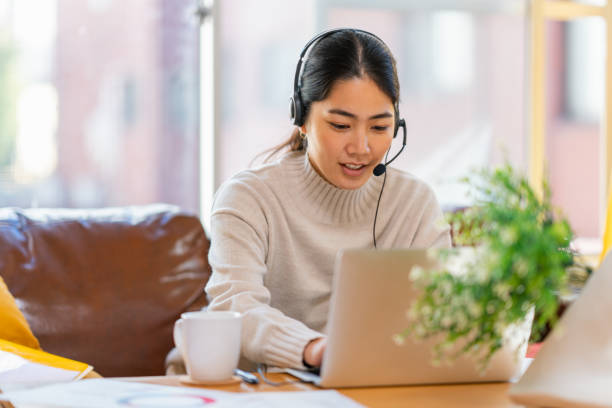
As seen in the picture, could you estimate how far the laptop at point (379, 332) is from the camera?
979 mm

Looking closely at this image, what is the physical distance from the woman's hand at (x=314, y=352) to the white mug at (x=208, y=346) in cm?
12

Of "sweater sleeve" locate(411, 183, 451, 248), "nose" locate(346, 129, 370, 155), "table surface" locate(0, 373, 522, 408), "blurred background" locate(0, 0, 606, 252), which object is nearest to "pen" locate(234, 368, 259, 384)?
"table surface" locate(0, 373, 522, 408)

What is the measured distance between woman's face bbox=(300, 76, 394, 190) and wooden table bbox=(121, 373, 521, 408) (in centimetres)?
61

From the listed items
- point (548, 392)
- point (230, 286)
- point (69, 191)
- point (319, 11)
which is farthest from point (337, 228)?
point (319, 11)

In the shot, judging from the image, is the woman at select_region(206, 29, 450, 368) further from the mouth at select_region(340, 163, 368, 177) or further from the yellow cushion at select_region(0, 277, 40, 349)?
the yellow cushion at select_region(0, 277, 40, 349)

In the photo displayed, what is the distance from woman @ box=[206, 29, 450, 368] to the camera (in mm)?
1579

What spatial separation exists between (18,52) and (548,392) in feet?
8.12

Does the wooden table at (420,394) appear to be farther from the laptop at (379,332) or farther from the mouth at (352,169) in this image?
the mouth at (352,169)

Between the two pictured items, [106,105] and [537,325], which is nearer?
[537,325]

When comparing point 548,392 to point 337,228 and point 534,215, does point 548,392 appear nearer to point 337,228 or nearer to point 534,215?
point 534,215

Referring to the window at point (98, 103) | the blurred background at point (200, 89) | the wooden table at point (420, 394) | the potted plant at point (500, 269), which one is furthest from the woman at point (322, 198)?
the window at point (98, 103)

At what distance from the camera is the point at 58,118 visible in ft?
9.71

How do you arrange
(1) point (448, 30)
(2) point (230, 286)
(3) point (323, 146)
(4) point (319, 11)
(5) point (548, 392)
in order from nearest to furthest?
(5) point (548, 392) → (2) point (230, 286) → (3) point (323, 146) → (4) point (319, 11) → (1) point (448, 30)

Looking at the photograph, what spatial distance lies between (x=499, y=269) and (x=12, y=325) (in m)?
1.31
